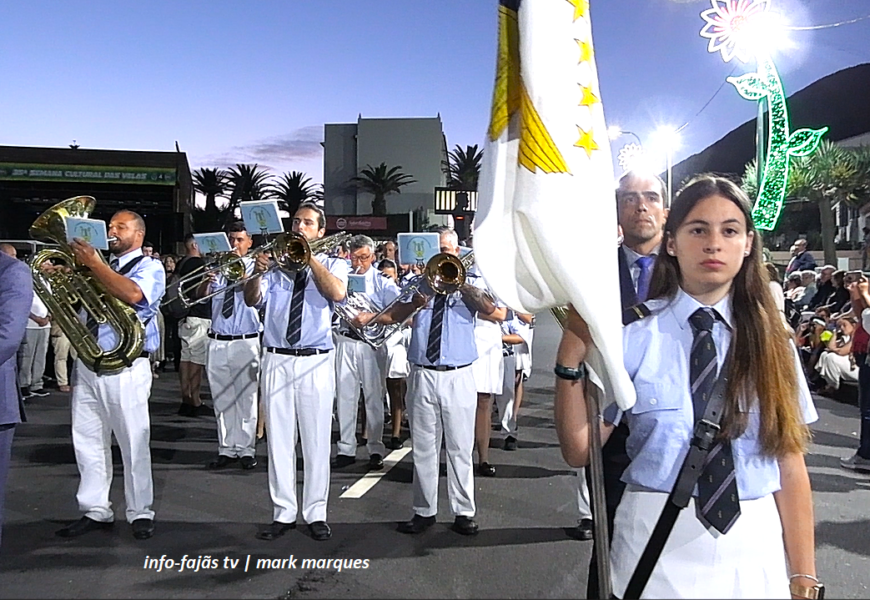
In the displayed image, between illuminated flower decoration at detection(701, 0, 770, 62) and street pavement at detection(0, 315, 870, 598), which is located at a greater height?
illuminated flower decoration at detection(701, 0, 770, 62)

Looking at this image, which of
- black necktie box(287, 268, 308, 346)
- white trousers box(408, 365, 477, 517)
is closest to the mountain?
white trousers box(408, 365, 477, 517)

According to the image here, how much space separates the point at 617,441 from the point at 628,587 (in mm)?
620

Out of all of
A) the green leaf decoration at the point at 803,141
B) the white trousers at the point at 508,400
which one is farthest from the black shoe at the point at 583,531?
the green leaf decoration at the point at 803,141

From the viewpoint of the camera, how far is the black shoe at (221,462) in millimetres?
6559

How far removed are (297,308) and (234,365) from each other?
2351 millimetres

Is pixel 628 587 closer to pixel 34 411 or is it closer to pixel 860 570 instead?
pixel 860 570

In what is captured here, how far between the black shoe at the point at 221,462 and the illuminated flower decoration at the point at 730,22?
8576mm

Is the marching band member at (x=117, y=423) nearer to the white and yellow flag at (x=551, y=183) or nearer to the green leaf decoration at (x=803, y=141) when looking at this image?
the white and yellow flag at (x=551, y=183)

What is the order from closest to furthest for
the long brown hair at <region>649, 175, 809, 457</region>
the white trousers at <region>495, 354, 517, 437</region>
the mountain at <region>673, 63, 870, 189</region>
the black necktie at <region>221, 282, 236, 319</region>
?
the long brown hair at <region>649, 175, 809, 457</region>, the black necktie at <region>221, 282, 236, 319</region>, the white trousers at <region>495, 354, 517, 437</region>, the mountain at <region>673, 63, 870, 189</region>

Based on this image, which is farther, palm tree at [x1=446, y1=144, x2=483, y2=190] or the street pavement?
palm tree at [x1=446, y1=144, x2=483, y2=190]

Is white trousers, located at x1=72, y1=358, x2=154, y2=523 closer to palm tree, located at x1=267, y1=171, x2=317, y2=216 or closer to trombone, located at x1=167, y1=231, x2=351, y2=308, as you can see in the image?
trombone, located at x1=167, y1=231, x2=351, y2=308

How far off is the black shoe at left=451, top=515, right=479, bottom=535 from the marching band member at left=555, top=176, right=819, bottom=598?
315 cm

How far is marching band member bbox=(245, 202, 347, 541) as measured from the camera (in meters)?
4.75

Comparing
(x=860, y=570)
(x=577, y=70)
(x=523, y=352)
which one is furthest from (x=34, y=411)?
(x=577, y=70)
